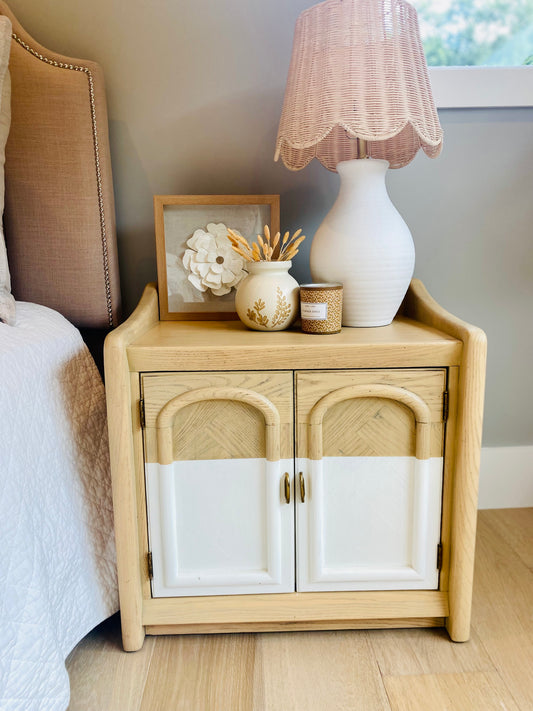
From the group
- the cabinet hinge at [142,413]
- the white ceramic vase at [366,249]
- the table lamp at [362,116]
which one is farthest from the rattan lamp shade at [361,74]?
the cabinet hinge at [142,413]

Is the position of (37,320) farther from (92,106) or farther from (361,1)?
(361,1)

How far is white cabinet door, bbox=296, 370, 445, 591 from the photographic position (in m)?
0.91

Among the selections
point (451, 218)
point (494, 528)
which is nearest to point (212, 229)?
point (451, 218)

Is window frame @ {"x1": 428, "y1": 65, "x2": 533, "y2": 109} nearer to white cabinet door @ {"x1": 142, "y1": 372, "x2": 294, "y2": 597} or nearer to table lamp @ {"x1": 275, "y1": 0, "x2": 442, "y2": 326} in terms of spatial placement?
table lamp @ {"x1": 275, "y1": 0, "x2": 442, "y2": 326}

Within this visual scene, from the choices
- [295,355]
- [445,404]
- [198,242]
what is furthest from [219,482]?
[198,242]

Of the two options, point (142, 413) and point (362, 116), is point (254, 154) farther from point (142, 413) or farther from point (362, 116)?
point (142, 413)

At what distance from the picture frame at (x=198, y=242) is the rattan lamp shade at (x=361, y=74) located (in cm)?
24

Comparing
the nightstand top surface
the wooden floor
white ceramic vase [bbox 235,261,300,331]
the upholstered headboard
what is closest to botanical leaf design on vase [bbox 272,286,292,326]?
white ceramic vase [bbox 235,261,300,331]

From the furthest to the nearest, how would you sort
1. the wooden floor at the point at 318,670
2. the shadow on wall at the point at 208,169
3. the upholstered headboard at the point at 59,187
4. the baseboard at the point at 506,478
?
the baseboard at the point at 506,478 → the shadow on wall at the point at 208,169 → the upholstered headboard at the point at 59,187 → the wooden floor at the point at 318,670

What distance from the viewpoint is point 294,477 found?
3.13 ft

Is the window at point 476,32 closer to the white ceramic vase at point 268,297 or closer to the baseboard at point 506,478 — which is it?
the white ceramic vase at point 268,297

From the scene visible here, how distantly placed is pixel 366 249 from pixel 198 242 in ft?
1.24

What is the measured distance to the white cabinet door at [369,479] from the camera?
915 millimetres

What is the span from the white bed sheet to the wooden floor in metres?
0.10
